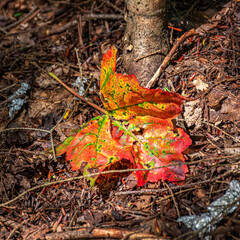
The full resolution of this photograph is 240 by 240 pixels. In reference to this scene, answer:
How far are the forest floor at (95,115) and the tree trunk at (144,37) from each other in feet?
0.47

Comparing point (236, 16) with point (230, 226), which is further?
point (236, 16)

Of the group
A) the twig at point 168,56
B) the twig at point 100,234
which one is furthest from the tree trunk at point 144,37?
the twig at point 100,234

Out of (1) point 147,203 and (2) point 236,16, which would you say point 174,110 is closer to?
(1) point 147,203

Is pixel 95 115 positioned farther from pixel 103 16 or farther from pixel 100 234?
pixel 103 16

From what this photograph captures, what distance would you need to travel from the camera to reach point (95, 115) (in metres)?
2.01

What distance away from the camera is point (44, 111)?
6.97 ft

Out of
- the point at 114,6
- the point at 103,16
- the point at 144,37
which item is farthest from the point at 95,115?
the point at 114,6

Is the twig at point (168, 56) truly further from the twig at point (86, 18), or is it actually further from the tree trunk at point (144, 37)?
the twig at point (86, 18)

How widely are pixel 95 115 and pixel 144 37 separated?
0.81 meters

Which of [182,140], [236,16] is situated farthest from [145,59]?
[236,16]

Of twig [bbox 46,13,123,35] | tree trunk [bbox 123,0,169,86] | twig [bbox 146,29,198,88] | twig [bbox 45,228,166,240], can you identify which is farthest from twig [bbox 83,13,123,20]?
twig [bbox 45,228,166,240]

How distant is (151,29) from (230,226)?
Result: 158 cm

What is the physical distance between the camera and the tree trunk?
6.07 ft

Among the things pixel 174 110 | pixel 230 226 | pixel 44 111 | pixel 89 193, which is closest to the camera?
pixel 230 226
